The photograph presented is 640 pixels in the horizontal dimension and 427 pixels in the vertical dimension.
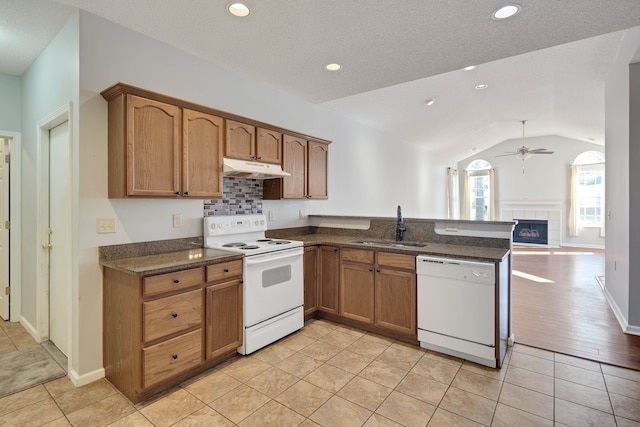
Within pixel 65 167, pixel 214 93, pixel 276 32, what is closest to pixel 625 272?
pixel 276 32

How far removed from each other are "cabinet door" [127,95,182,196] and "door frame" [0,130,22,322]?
1950 mm

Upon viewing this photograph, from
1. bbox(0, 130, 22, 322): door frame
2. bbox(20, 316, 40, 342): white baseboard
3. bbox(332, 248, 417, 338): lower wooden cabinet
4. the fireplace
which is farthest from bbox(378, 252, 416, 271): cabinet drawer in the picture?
the fireplace

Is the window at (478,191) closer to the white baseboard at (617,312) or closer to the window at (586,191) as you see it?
the window at (586,191)

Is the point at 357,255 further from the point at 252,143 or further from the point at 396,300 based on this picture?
the point at 252,143

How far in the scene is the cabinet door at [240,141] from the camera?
2898mm

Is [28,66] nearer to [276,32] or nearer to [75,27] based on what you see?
[75,27]

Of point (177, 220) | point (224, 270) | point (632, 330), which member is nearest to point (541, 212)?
point (632, 330)

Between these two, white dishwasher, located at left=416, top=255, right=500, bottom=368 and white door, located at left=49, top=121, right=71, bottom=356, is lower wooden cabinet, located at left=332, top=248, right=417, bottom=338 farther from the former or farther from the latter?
white door, located at left=49, top=121, right=71, bottom=356

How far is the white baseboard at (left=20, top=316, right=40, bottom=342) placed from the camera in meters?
2.99

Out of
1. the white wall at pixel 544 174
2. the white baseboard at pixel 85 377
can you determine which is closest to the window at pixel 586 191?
the white wall at pixel 544 174

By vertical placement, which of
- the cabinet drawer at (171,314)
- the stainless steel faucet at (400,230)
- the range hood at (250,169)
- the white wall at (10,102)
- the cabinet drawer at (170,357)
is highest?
the white wall at (10,102)

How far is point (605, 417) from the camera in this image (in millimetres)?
1909

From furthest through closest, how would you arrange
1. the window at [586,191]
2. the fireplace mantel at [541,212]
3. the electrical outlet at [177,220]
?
the fireplace mantel at [541,212]
the window at [586,191]
the electrical outlet at [177,220]

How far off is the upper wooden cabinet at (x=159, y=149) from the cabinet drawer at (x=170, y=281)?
2.09 feet
